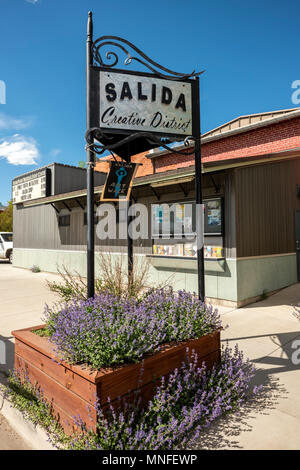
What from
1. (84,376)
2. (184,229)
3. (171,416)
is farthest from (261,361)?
(184,229)

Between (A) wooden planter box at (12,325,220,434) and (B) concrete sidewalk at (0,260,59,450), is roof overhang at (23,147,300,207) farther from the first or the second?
(A) wooden planter box at (12,325,220,434)

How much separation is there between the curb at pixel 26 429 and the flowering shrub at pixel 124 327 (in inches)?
26.7

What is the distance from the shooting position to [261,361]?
3.99 m

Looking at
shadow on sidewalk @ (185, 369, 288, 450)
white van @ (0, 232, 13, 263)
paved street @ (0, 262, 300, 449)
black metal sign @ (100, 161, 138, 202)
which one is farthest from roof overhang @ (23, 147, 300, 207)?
white van @ (0, 232, 13, 263)

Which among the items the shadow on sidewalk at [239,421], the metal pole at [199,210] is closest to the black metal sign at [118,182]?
the metal pole at [199,210]

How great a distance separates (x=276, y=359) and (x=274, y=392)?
3.25ft

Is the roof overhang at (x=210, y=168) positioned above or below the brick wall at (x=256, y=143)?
below

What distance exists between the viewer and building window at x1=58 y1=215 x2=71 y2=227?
12.6 metres

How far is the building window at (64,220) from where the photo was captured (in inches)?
496

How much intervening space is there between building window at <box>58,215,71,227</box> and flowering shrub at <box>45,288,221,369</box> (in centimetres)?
956

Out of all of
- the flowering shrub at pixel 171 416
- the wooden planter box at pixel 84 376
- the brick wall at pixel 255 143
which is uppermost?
the brick wall at pixel 255 143

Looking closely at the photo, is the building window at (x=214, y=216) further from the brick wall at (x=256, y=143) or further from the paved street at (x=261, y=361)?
the brick wall at (x=256, y=143)

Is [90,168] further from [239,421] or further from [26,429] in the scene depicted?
[239,421]
